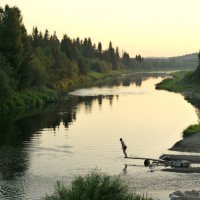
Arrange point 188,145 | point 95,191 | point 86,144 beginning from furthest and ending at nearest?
point 86,144, point 188,145, point 95,191

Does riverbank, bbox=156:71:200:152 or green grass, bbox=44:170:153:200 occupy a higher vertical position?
green grass, bbox=44:170:153:200

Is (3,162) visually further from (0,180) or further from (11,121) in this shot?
(11,121)

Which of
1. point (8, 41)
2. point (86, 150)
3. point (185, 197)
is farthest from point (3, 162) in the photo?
point (8, 41)

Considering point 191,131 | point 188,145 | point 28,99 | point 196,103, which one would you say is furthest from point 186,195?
point 196,103

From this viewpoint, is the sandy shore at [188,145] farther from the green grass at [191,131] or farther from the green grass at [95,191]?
the green grass at [95,191]

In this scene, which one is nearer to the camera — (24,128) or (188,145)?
(188,145)

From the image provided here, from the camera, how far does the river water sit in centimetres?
3878

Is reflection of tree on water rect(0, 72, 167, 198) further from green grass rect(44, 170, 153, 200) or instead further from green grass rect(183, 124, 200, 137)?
green grass rect(183, 124, 200, 137)

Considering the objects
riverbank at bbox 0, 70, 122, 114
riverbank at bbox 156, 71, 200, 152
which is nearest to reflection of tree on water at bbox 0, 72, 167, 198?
riverbank at bbox 0, 70, 122, 114

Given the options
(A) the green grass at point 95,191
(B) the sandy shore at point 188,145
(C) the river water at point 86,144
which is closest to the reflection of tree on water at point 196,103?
(C) the river water at point 86,144

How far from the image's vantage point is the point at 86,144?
55969 millimetres

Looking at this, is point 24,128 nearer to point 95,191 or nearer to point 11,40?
point 11,40

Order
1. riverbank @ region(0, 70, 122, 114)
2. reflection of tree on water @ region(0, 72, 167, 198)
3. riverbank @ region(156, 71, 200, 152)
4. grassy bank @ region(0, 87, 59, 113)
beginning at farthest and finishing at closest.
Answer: grassy bank @ region(0, 87, 59, 113) → riverbank @ region(0, 70, 122, 114) → riverbank @ region(156, 71, 200, 152) → reflection of tree on water @ region(0, 72, 167, 198)

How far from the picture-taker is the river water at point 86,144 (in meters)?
38.8
